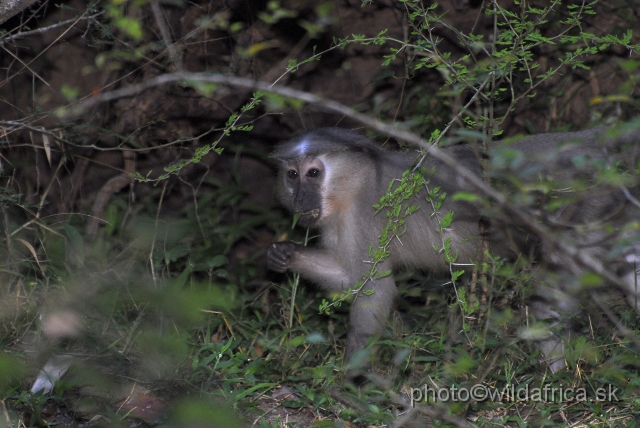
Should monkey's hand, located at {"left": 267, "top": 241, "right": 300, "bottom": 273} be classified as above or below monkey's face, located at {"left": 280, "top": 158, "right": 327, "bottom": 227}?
below

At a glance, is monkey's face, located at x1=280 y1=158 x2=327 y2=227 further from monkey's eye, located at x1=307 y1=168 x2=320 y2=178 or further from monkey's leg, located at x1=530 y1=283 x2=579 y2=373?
monkey's leg, located at x1=530 y1=283 x2=579 y2=373

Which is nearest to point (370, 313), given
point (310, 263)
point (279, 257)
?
point (310, 263)

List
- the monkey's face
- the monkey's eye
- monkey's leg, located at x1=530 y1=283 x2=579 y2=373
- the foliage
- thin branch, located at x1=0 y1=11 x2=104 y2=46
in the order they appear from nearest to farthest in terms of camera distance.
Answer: the foliage
monkey's leg, located at x1=530 y1=283 x2=579 y2=373
thin branch, located at x1=0 y1=11 x2=104 y2=46
the monkey's face
the monkey's eye

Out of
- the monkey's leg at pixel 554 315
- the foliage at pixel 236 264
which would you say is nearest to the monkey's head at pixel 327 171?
the foliage at pixel 236 264

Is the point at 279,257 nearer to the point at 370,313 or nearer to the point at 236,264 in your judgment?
the point at 370,313

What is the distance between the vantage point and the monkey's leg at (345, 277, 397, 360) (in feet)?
15.2

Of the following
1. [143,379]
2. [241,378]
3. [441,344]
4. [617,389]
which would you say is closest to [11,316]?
[143,379]

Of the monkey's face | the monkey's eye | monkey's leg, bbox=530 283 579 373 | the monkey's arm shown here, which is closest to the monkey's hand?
the monkey's arm

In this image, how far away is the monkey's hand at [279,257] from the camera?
5.01 metres

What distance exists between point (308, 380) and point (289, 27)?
3461 mm

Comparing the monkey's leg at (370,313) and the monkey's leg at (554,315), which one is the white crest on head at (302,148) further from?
the monkey's leg at (554,315)

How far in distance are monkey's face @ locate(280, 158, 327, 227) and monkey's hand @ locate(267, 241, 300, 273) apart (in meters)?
0.24

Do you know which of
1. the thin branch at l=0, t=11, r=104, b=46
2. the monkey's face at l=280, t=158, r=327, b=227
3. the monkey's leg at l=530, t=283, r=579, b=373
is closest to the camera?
the monkey's leg at l=530, t=283, r=579, b=373

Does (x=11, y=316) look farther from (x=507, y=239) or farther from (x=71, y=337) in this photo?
(x=507, y=239)
